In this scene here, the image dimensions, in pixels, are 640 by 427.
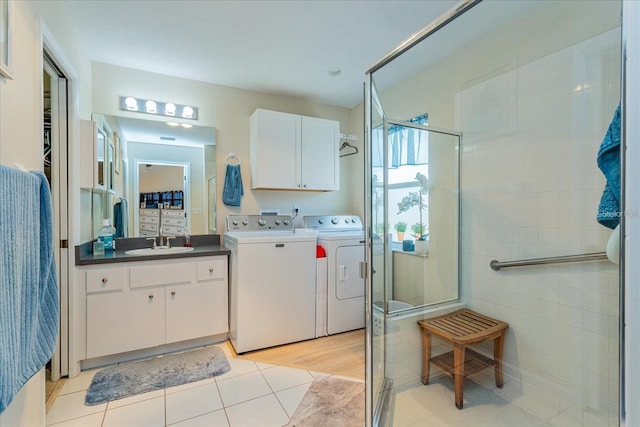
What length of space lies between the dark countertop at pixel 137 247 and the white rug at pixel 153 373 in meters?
0.78

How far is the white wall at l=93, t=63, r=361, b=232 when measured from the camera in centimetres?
263

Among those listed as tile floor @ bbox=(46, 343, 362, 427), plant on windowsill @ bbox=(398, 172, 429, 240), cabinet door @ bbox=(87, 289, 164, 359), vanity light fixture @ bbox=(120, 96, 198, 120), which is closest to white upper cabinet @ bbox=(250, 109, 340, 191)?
vanity light fixture @ bbox=(120, 96, 198, 120)

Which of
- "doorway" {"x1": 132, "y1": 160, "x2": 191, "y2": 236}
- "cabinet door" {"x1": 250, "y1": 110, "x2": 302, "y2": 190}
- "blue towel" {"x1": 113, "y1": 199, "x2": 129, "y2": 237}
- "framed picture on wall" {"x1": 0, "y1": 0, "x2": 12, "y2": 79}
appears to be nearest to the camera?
"framed picture on wall" {"x1": 0, "y1": 0, "x2": 12, "y2": 79}

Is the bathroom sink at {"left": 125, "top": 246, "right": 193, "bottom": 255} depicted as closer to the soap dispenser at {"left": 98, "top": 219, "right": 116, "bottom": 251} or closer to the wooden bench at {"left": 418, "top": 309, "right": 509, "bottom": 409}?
the soap dispenser at {"left": 98, "top": 219, "right": 116, "bottom": 251}

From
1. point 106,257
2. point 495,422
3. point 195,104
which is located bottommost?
point 495,422

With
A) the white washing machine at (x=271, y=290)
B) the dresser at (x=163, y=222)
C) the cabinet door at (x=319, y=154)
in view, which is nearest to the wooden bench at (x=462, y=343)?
the white washing machine at (x=271, y=290)

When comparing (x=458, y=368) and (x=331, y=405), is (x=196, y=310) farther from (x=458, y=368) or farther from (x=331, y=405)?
(x=458, y=368)

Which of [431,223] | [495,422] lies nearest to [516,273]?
[431,223]

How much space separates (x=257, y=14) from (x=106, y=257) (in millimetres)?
2012

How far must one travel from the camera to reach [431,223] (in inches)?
89.6

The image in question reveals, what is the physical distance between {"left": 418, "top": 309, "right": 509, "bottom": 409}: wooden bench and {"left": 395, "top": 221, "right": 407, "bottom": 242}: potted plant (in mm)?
601

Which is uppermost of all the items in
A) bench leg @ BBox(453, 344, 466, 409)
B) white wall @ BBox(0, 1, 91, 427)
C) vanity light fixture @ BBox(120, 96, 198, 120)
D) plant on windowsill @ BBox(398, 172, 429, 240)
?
vanity light fixture @ BBox(120, 96, 198, 120)

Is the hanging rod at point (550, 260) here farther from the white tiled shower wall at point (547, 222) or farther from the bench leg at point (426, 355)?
the bench leg at point (426, 355)

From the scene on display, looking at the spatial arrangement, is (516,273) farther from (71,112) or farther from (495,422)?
(71,112)
